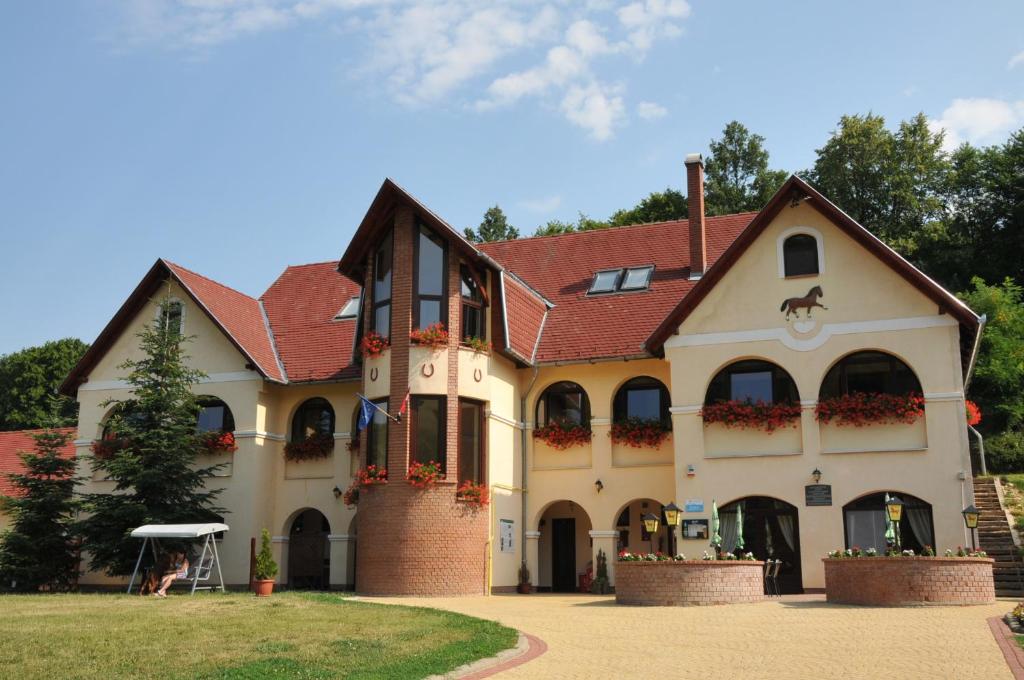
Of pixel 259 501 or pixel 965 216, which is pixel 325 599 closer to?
pixel 259 501

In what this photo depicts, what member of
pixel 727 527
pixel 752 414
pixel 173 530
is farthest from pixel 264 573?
pixel 752 414

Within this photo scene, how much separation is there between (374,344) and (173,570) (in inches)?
275

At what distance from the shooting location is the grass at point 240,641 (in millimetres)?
11695

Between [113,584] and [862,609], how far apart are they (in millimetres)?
19080

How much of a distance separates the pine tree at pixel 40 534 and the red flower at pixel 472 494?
9700 mm

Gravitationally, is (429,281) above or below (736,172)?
below

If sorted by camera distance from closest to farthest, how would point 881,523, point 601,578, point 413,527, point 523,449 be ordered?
point 881,523, point 413,527, point 601,578, point 523,449

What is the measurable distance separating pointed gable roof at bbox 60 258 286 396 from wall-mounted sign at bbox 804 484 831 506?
44.7 ft

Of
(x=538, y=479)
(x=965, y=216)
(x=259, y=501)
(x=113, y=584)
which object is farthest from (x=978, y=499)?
(x=965, y=216)

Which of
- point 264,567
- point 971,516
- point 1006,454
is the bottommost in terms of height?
point 264,567

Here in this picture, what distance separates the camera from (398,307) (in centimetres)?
2497

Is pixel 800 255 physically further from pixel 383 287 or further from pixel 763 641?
pixel 763 641

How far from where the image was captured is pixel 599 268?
3055cm

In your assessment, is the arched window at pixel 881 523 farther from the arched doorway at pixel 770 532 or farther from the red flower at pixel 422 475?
the red flower at pixel 422 475
